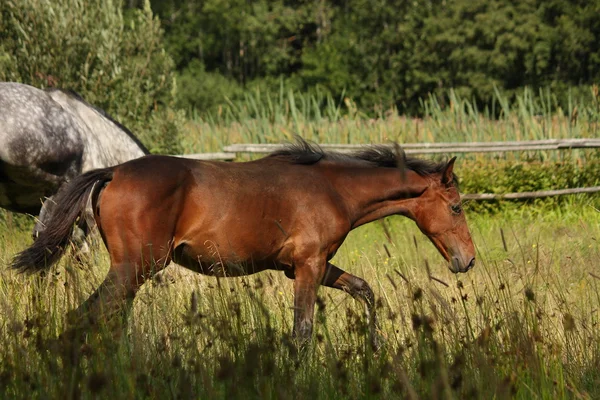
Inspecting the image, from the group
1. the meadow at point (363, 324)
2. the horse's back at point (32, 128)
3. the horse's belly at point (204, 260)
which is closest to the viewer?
the meadow at point (363, 324)

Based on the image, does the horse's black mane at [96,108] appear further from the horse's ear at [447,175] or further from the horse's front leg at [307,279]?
the horse's ear at [447,175]

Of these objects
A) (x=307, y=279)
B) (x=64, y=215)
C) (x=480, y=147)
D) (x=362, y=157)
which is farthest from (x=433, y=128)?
(x=64, y=215)

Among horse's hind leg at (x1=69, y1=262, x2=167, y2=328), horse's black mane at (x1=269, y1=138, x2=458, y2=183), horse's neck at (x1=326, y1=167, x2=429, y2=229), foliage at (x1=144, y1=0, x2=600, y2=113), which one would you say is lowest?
→ foliage at (x1=144, y1=0, x2=600, y2=113)

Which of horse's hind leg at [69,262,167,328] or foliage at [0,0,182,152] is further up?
foliage at [0,0,182,152]

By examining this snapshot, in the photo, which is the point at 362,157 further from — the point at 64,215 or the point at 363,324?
the point at 363,324

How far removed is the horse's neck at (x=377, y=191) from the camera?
6648 millimetres

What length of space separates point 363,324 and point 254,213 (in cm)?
227

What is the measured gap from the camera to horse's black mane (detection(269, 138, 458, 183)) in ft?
21.7

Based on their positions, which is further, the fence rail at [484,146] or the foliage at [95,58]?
the fence rail at [484,146]

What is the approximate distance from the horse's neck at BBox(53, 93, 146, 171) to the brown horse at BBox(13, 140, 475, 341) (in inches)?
97.4

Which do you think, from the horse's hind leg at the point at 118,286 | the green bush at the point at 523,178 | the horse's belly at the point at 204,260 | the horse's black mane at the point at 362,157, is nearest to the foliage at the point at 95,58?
the green bush at the point at 523,178

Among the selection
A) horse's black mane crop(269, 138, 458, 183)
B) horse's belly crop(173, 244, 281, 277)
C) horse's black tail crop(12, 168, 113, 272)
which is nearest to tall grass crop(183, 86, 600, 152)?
horse's black mane crop(269, 138, 458, 183)

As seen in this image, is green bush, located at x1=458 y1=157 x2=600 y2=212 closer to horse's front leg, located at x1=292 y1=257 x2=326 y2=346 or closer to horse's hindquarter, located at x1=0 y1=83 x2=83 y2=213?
horse's hindquarter, located at x1=0 y1=83 x2=83 y2=213

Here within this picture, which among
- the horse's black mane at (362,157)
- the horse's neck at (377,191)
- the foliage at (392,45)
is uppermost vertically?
the horse's black mane at (362,157)
